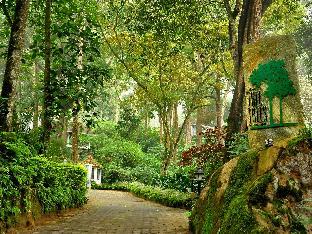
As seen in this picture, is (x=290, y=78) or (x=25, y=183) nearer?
(x=290, y=78)

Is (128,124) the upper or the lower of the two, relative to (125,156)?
upper

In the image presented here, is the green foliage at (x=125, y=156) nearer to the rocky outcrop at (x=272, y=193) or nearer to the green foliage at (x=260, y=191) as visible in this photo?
the rocky outcrop at (x=272, y=193)

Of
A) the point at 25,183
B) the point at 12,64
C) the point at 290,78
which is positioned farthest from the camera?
the point at 12,64

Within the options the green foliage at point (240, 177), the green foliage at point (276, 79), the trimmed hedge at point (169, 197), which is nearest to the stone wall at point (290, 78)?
the green foliage at point (276, 79)

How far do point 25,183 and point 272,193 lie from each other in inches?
207

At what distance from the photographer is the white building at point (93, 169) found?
123ft

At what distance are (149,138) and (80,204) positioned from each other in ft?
95.0

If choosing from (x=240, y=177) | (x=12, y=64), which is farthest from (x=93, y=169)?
(x=240, y=177)

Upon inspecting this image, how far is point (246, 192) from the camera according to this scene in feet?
15.5

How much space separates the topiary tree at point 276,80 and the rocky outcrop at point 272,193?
1322mm

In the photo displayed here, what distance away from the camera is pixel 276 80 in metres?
6.40

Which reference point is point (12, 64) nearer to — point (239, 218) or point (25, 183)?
point (25, 183)

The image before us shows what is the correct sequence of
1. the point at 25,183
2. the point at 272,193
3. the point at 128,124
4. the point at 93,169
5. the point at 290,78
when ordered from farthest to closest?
the point at 128,124
the point at 93,169
the point at 25,183
the point at 290,78
the point at 272,193

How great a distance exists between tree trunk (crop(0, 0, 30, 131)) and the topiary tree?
580cm
